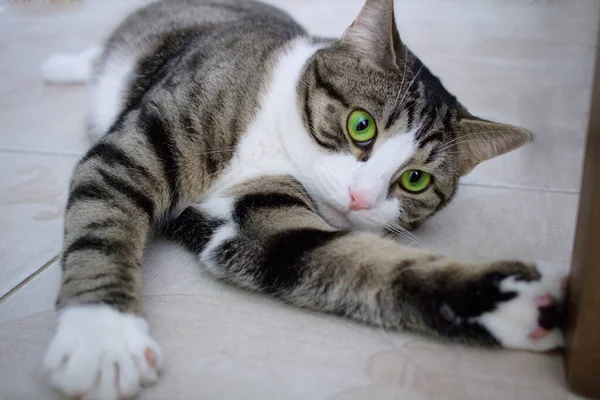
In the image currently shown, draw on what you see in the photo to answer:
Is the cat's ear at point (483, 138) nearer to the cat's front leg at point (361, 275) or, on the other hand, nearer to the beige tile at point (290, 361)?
the cat's front leg at point (361, 275)

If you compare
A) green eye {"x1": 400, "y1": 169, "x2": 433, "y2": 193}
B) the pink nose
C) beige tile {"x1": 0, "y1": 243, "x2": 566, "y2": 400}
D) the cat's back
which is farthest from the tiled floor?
the cat's back

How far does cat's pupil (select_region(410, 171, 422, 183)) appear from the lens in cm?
115

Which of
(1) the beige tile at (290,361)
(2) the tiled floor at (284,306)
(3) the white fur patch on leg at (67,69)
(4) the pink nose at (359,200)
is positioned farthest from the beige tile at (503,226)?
(3) the white fur patch on leg at (67,69)

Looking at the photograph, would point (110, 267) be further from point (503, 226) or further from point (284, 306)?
point (503, 226)

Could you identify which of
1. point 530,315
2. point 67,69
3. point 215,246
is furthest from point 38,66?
point 530,315

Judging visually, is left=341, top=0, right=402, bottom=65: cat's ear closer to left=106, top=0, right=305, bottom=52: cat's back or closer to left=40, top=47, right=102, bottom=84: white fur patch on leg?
left=106, top=0, right=305, bottom=52: cat's back

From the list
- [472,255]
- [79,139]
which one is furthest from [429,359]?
[79,139]

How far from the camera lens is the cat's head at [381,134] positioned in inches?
42.8

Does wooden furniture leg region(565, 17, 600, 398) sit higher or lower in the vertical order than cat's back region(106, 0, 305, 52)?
higher

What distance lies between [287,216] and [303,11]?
8.04 ft

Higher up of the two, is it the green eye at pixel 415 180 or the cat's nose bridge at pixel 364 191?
the cat's nose bridge at pixel 364 191

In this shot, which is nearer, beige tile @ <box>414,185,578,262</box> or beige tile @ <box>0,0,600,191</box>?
beige tile @ <box>414,185,578,262</box>

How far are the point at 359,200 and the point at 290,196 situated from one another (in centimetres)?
17

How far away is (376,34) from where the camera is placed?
118 centimetres
